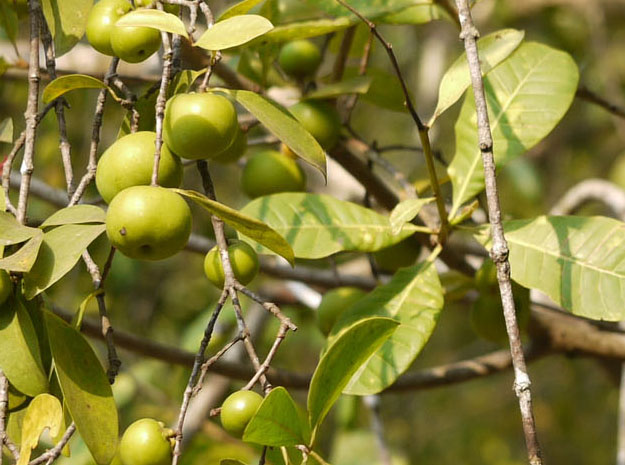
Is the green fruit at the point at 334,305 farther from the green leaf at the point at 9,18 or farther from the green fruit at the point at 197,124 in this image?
the green leaf at the point at 9,18

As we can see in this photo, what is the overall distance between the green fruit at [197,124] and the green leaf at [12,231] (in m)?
0.14

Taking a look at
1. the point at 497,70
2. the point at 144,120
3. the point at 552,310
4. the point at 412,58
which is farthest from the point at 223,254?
the point at 412,58

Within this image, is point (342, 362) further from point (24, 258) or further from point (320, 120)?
point (320, 120)

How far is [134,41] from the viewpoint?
0.82m

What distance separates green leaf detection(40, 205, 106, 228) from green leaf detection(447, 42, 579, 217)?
18.7 inches

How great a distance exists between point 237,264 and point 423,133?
260 mm

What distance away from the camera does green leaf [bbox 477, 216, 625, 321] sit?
2.98 feet

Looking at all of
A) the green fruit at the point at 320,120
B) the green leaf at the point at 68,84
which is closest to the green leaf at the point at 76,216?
the green leaf at the point at 68,84

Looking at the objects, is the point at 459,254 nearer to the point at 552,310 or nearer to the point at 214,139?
the point at 552,310

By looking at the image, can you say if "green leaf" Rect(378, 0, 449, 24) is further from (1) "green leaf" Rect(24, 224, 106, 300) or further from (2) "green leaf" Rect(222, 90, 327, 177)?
(1) "green leaf" Rect(24, 224, 106, 300)

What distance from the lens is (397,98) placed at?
1329 millimetres

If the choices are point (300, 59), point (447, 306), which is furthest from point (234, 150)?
point (447, 306)

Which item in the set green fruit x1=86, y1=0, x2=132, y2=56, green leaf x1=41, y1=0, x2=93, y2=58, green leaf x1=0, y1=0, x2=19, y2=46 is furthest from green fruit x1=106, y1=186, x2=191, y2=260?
green leaf x1=0, y1=0, x2=19, y2=46

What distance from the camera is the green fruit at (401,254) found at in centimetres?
122
